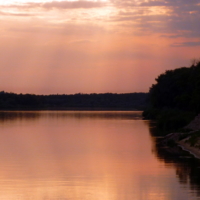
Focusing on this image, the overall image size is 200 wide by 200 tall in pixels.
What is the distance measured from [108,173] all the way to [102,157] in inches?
200

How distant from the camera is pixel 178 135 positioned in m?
32.5

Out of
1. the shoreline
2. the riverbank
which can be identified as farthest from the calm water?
the riverbank

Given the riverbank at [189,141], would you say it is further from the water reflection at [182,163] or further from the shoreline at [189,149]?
the water reflection at [182,163]

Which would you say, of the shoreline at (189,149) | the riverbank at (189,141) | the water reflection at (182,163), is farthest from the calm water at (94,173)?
the riverbank at (189,141)

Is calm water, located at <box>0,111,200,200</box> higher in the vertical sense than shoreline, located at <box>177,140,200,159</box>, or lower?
lower

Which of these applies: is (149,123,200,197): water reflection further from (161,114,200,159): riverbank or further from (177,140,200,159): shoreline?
(161,114,200,159): riverbank

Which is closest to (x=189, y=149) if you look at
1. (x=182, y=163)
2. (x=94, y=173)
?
(x=182, y=163)

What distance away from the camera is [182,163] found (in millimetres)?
21609

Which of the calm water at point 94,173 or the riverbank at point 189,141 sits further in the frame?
the riverbank at point 189,141

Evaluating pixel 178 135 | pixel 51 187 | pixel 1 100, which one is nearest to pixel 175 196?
pixel 51 187

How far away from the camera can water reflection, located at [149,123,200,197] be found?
16.8 metres

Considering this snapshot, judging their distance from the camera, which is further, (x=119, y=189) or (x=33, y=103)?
(x=33, y=103)

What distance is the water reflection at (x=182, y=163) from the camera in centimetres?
1681

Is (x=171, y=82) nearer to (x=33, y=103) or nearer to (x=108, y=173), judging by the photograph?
(x=108, y=173)
